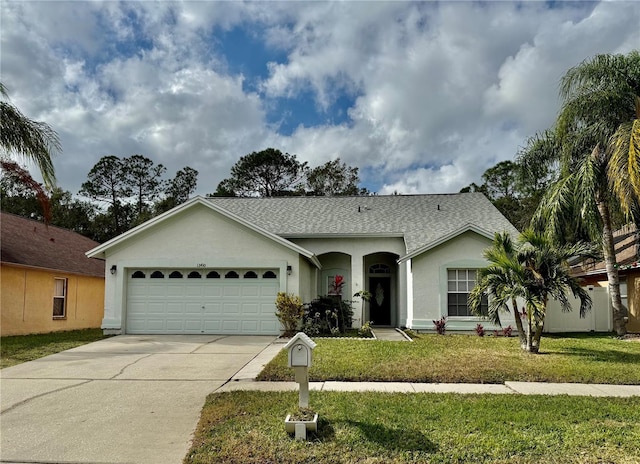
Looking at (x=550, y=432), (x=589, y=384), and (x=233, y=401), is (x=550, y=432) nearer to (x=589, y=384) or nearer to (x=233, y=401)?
(x=589, y=384)

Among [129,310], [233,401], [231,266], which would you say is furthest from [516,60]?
[129,310]

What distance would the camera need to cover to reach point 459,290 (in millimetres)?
16156

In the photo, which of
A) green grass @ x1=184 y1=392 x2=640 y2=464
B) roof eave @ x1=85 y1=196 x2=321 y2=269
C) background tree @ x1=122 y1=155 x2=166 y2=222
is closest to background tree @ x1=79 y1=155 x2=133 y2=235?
background tree @ x1=122 y1=155 x2=166 y2=222

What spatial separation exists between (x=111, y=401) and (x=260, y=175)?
1461 inches

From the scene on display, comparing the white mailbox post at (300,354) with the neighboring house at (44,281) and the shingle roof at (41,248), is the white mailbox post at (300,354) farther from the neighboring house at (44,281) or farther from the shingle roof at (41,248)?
the neighboring house at (44,281)

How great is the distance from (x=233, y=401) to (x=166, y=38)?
10526 mm

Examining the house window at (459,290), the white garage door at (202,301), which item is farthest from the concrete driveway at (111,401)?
the house window at (459,290)

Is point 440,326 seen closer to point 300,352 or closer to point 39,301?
point 300,352

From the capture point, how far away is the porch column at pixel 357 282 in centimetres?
1817

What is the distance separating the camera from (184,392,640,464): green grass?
16.5 feet

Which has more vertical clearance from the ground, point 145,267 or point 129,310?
point 145,267

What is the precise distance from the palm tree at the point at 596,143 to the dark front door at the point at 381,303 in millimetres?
7070

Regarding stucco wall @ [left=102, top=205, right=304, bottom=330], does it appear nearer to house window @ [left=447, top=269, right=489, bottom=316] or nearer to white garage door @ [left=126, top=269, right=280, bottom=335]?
white garage door @ [left=126, top=269, right=280, bottom=335]

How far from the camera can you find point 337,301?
54.2ft
